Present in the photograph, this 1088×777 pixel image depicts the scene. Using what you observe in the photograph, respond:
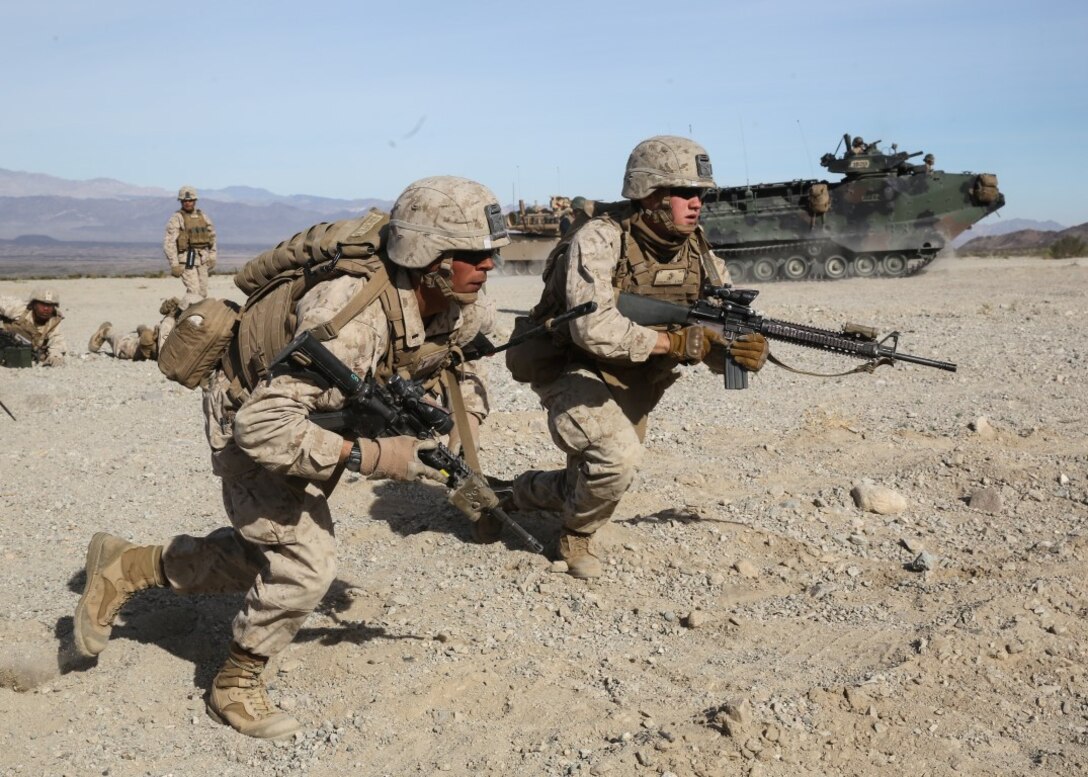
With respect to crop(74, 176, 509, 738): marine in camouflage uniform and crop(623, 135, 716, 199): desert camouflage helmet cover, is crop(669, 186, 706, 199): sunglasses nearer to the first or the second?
crop(623, 135, 716, 199): desert camouflage helmet cover

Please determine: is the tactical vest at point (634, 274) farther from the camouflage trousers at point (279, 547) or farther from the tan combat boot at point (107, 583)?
the tan combat boot at point (107, 583)

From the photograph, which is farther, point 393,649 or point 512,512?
point 512,512

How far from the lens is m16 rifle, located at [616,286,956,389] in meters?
5.50

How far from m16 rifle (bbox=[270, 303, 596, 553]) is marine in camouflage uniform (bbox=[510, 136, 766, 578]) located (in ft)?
3.96

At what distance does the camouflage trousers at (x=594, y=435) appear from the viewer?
17.8 ft

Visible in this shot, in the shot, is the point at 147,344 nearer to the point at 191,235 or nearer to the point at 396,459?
the point at 191,235

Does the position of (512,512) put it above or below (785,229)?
below

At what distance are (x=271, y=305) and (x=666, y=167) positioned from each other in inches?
82.5

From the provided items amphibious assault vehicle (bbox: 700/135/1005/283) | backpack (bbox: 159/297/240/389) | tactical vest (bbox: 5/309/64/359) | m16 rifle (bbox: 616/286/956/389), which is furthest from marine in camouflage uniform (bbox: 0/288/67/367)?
amphibious assault vehicle (bbox: 700/135/1005/283)

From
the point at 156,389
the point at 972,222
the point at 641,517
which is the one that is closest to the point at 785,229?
the point at 972,222

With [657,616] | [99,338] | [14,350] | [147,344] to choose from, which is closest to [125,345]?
[147,344]

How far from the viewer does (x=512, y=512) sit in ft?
21.4

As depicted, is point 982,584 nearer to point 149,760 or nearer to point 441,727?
point 441,727

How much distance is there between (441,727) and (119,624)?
1799 mm
